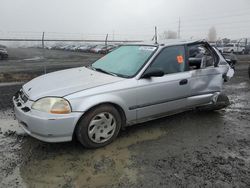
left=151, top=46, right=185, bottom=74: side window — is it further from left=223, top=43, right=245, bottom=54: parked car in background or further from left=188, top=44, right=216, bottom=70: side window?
left=223, top=43, right=245, bottom=54: parked car in background

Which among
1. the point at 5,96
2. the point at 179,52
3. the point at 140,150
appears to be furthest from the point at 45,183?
the point at 5,96

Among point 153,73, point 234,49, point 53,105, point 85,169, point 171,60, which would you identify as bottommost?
point 85,169

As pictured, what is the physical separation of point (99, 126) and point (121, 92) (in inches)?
23.8

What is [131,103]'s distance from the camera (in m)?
3.76

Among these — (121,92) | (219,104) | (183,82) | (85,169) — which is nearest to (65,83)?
(121,92)

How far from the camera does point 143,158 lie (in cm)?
334

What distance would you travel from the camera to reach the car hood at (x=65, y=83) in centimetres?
338

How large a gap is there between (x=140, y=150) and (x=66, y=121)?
117 cm

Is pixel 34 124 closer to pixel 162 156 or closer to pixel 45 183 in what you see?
pixel 45 183

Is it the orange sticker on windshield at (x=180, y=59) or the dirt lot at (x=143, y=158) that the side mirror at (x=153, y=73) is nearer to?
the orange sticker on windshield at (x=180, y=59)

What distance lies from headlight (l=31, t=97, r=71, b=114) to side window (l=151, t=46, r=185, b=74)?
163 cm

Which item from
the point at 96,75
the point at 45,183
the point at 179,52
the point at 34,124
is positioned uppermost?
the point at 179,52

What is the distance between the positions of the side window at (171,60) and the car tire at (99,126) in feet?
3.71

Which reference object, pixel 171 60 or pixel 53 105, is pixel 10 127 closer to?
pixel 53 105
